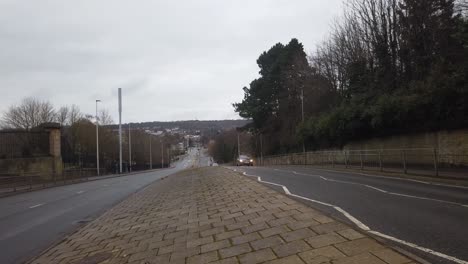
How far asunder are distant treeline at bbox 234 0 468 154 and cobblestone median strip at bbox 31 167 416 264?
627 inches

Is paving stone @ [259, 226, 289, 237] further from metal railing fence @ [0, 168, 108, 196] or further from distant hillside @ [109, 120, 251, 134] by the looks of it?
distant hillside @ [109, 120, 251, 134]

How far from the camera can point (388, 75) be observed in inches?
1382

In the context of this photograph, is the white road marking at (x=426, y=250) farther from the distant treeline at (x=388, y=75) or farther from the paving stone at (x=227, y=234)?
the distant treeline at (x=388, y=75)

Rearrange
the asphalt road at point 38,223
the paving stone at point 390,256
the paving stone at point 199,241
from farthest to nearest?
the asphalt road at point 38,223, the paving stone at point 199,241, the paving stone at point 390,256

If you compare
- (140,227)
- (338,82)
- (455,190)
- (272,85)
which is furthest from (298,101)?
(140,227)

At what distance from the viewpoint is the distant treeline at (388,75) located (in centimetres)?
2488

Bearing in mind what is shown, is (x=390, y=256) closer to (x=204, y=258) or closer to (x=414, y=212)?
(x=204, y=258)

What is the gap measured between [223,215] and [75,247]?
3512 millimetres

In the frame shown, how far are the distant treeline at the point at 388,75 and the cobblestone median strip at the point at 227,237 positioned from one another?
15.9 meters

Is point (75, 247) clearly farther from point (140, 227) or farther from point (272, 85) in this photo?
point (272, 85)

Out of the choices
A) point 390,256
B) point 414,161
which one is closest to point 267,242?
point 390,256

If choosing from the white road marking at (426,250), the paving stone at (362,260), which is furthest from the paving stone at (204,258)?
the white road marking at (426,250)

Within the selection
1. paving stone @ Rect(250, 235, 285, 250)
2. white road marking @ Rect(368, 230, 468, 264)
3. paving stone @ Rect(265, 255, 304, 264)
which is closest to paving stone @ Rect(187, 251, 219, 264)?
paving stone @ Rect(250, 235, 285, 250)

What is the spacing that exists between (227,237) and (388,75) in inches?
1192
